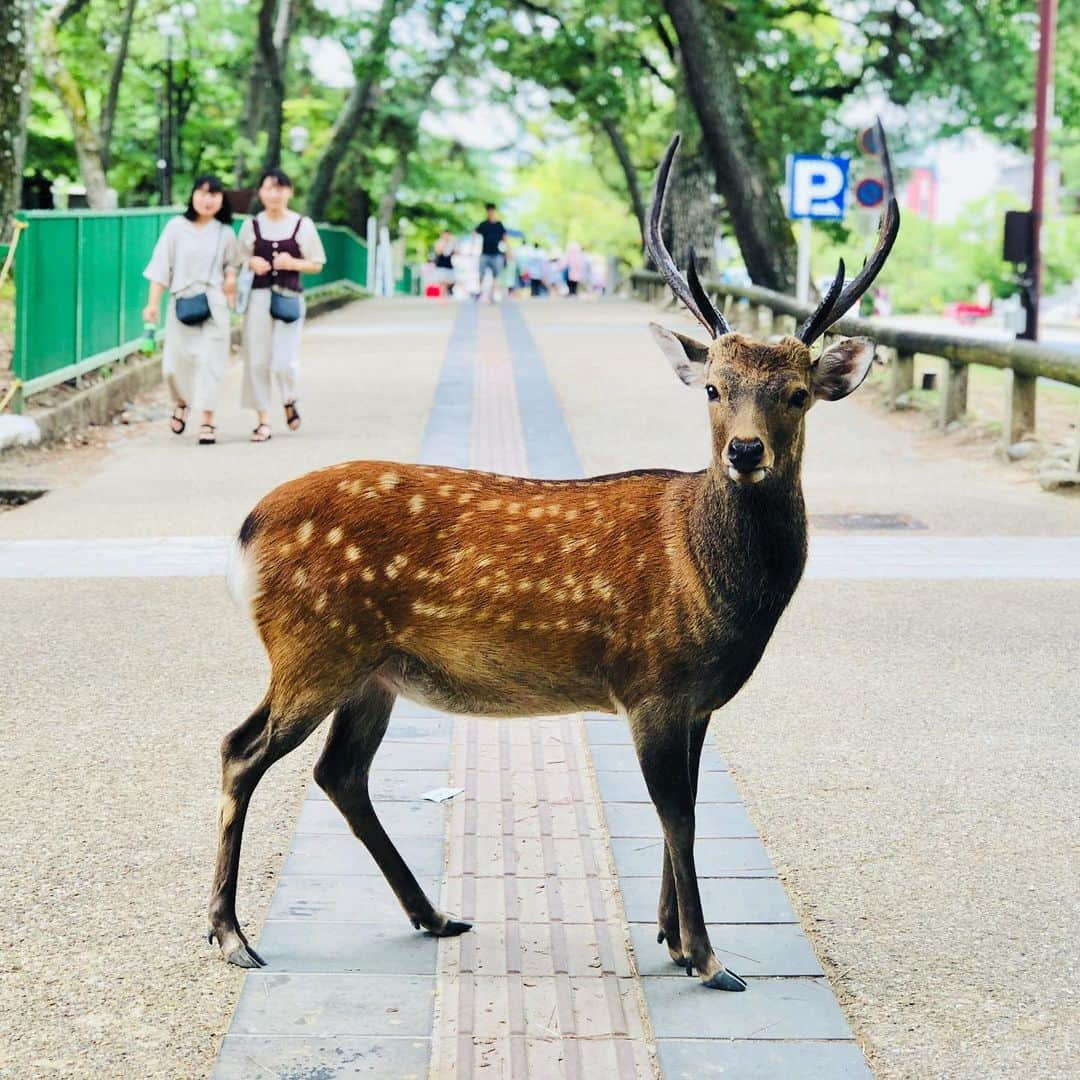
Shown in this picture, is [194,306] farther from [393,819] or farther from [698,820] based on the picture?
[698,820]

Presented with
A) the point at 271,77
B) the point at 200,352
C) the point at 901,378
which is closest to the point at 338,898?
the point at 200,352

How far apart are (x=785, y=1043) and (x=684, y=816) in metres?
0.59

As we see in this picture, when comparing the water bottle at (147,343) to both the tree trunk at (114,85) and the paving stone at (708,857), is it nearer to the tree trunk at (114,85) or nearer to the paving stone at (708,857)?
the paving stone at (708,857)

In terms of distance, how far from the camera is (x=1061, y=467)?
39.2ft

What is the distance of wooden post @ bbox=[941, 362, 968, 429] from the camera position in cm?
1473

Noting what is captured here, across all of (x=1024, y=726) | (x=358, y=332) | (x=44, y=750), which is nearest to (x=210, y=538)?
(x=44, y=750)

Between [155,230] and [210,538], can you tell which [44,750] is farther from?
[155,230]

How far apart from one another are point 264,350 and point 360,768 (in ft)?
31.7

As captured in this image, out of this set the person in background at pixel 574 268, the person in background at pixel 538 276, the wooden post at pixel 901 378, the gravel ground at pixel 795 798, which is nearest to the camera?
the gravel ground at pixel 795 798

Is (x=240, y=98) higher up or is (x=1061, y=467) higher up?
(x=240, y=98)

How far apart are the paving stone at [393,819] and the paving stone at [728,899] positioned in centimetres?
73

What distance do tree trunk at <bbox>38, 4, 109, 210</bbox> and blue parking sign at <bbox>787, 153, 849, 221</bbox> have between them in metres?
13.3

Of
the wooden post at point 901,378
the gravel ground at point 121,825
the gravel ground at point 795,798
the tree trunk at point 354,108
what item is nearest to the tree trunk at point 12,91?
the gravel ground at point 795,798

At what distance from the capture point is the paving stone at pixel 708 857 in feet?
16.7
